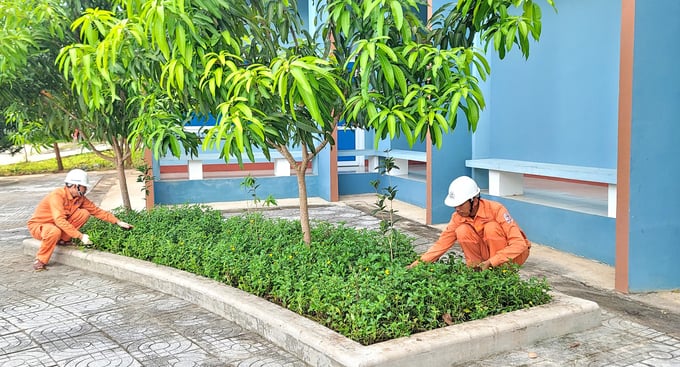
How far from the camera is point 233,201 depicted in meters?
11.6

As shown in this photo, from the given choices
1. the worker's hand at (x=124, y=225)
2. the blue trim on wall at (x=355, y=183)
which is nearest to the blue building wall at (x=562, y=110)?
the blue trim on wall at (x=355, y=183)

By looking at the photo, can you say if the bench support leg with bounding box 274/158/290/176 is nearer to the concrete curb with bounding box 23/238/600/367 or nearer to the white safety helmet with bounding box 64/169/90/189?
the white safety helmet with bounding box 64/169/90/189

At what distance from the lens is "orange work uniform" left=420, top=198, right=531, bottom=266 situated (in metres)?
4.80

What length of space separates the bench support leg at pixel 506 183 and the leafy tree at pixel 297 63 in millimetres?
3605

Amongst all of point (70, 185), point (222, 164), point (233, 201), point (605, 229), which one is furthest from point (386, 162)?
point (222, 164)

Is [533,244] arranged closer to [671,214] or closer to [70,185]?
[671,214]

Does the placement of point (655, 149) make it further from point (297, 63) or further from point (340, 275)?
point (297, 63)

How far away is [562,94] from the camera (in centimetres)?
830

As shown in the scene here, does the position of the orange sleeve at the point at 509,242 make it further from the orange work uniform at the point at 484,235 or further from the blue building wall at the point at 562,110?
the blue building wall at the point at 562,110

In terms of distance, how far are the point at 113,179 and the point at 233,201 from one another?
7.62m

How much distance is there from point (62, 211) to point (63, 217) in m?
0.09

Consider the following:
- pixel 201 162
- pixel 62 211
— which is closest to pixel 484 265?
pixel 62 211

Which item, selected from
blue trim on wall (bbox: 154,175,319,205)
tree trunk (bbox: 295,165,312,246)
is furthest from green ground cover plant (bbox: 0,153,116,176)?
tree trunk (bbox: 295,165,312,246)

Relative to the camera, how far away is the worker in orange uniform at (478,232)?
4.70m
